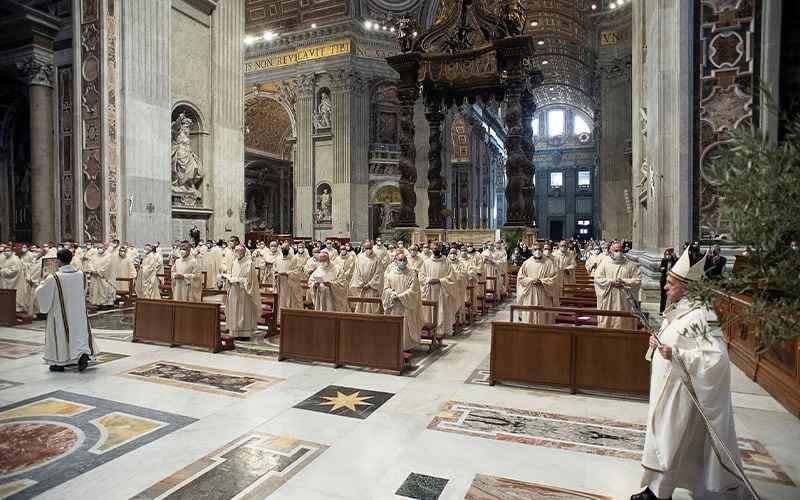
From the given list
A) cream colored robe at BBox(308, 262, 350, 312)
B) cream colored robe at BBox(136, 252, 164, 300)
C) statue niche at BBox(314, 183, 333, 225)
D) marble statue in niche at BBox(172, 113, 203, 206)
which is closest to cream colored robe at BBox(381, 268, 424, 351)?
cream colored robe at BBox(308, 262, 350, 312)

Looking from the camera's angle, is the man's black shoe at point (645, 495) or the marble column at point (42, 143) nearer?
the man's black shoe at point (645, 495)

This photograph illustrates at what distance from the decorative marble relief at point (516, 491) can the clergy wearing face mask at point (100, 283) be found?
454 inches

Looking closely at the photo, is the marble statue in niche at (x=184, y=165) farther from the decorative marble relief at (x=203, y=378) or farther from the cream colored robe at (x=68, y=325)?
the decorative marble relief at (x=203, y=378)

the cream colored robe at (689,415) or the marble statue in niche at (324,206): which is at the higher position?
the marble statue in niche at (324,206)

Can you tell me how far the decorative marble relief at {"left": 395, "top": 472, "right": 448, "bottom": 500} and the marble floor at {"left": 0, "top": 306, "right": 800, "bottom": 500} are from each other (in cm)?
2

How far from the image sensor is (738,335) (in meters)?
7.39

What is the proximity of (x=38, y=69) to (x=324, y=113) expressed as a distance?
49.1ft

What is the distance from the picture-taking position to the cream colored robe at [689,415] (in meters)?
3.29

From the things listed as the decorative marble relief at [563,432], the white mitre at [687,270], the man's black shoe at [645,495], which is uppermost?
the white mitre at [687,270]

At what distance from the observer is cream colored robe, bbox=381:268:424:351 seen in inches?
319

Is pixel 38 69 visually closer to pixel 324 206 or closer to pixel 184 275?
pixel 184 275

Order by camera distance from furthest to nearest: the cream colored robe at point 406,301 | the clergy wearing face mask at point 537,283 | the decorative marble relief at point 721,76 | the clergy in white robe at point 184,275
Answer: the clergy in white robe at point 184,275, the decorative marble relief at point 721,76, the clergy wearing face mask at point 537,283, the cream colored robe at point 406,301

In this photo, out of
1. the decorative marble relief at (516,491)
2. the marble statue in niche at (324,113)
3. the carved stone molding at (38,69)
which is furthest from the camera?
the marble statue in niche at (324,113)

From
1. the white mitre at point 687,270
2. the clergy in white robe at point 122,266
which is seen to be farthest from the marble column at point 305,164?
the white mitre at point 687,270
